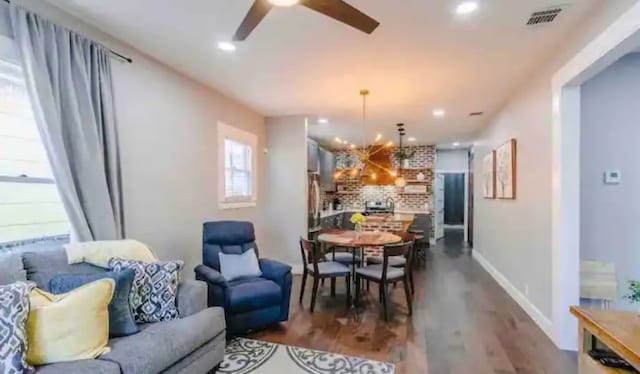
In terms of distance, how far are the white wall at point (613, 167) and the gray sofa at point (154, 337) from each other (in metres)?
3.36

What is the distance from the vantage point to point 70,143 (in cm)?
261

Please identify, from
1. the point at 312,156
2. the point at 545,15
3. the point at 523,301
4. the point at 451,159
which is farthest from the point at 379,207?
the point at 545,15

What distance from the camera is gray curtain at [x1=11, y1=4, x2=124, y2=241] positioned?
2400mm

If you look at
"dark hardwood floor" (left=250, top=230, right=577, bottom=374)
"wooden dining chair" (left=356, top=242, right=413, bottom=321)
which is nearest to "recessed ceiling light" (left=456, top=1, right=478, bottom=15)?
"wooden dining chair" (left=356, top=242, right=413, bottom=321)

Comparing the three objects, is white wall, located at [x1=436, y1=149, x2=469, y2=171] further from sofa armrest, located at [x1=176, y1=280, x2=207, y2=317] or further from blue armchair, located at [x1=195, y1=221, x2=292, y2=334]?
sofa armrest, located at [x1=176, y1=280, x2=207, y2=317]

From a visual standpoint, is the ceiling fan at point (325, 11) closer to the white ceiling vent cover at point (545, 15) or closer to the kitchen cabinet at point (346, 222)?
the white ceiling vent cover at point (545, 15)

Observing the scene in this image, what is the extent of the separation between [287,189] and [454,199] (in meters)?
8.89

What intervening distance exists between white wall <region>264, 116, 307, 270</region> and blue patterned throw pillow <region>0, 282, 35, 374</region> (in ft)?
14.1

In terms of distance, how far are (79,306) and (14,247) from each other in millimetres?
1061

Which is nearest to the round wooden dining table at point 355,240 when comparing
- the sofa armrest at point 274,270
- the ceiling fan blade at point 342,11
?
the sofa armrest at point 274,270

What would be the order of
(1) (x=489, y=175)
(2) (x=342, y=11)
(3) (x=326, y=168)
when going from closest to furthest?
(2) (x=342, y=11)
(1) (x=489, y=175)
(3) (x=326, y=168)

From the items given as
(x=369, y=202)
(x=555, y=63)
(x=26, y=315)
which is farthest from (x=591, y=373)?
(x=369, y=202)

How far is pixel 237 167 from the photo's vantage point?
5.36 m

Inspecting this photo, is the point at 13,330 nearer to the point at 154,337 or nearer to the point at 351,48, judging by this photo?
the point at 154,337
